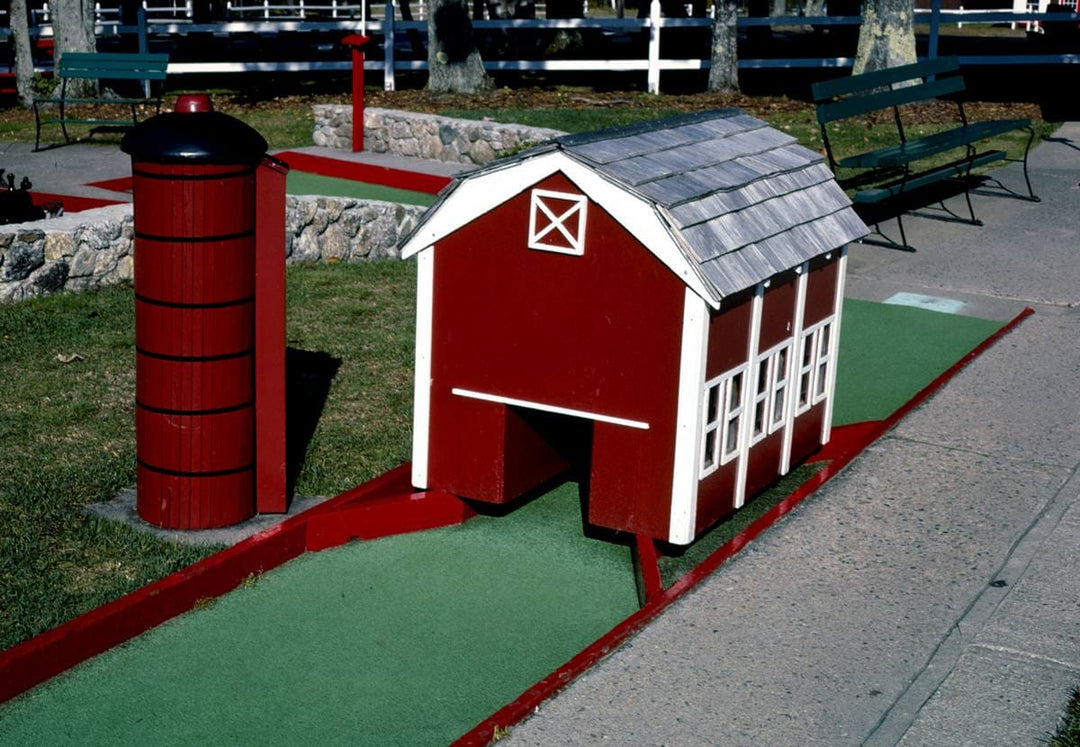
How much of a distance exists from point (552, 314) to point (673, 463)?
0.68 m

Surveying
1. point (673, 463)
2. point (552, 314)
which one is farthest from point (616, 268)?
point (673, 463)

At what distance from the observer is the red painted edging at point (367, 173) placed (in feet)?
42.5

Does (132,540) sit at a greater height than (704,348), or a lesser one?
lesser

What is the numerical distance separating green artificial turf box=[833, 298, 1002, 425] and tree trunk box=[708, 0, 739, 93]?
1144 cm

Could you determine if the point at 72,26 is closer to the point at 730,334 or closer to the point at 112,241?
the point at 112,241

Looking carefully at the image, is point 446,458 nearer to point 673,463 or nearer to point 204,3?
point 673,463

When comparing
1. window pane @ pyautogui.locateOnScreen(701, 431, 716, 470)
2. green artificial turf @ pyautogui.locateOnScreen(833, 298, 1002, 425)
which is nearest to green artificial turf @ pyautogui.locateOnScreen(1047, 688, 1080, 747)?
window pane @ pyautogui.locateOnScreen(701, 431, 716, 470)

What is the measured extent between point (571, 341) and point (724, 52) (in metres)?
15.9

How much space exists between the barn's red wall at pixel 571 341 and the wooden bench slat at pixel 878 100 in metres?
5.31

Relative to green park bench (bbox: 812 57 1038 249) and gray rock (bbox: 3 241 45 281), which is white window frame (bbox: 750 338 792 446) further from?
gray rock (bbox: 3 241 45 281)

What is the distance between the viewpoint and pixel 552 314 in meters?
5.21

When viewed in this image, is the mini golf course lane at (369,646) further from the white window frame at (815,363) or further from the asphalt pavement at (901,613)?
the white window frame at (815,363)

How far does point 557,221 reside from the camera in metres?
5.09

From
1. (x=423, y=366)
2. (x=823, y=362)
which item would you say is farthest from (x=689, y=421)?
(x=823, y=362)
